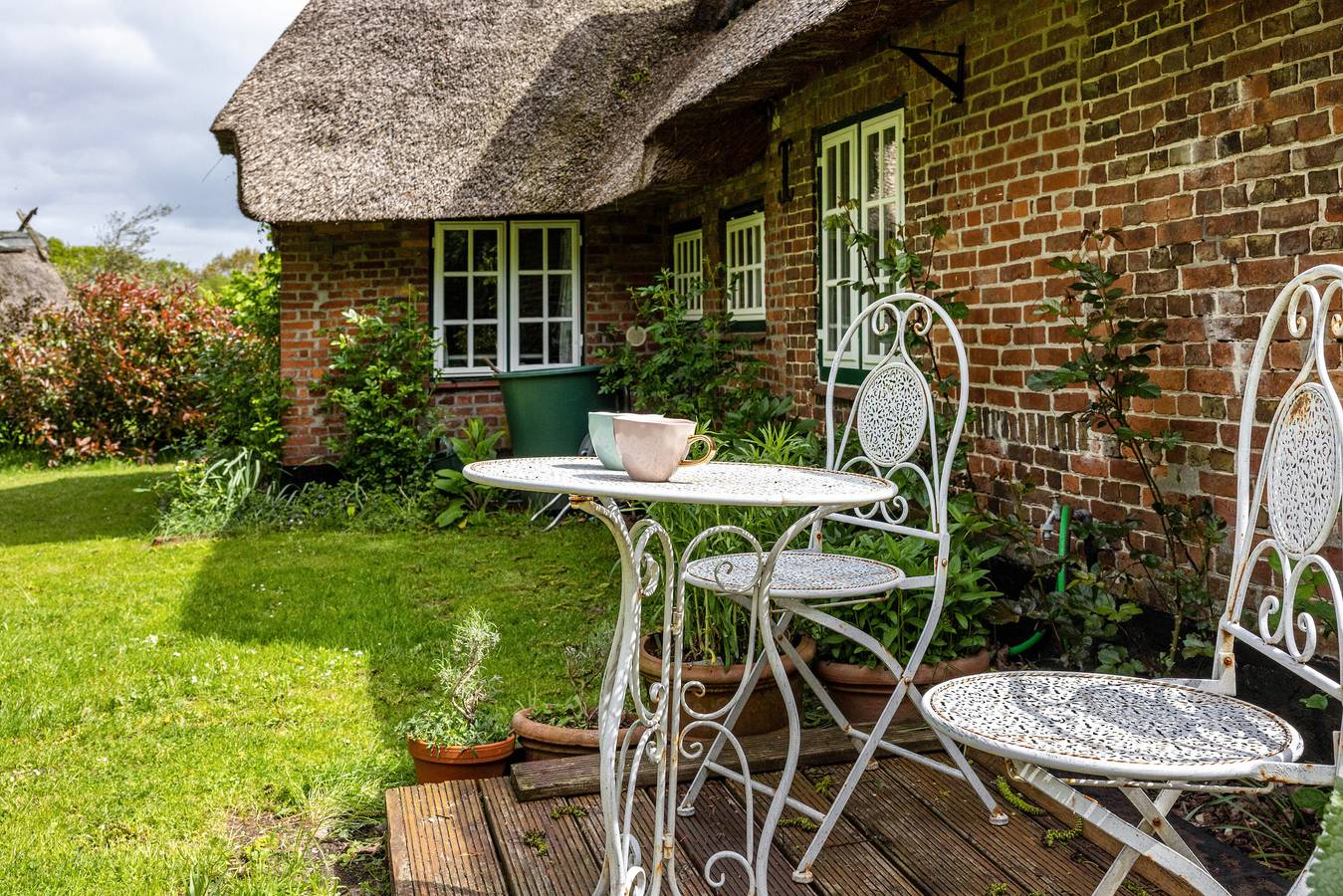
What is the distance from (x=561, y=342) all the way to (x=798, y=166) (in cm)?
343

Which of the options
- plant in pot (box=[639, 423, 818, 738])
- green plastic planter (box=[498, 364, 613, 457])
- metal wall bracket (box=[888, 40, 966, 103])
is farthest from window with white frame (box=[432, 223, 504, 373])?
metal wall bracket (box=[888, 40, 966, 103])

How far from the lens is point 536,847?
2.63 metres

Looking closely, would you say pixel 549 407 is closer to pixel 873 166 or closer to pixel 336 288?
pixel 336 288

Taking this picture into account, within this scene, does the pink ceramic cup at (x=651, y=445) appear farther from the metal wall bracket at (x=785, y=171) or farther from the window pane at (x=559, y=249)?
the window pane at (x=559, y=249)

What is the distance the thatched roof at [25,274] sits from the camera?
1405 cm

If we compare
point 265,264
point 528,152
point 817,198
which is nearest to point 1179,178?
point 817,198

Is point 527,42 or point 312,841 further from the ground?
point 527,42

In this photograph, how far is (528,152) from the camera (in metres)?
8.34

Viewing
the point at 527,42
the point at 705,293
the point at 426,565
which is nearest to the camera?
the point at 426,565

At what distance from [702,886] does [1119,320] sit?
2.00 m

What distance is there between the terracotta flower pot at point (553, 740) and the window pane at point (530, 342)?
5983 millimetres

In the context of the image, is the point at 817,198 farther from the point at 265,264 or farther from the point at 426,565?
the point at 265,264

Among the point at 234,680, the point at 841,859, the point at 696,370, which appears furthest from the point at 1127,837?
the point at 696,370

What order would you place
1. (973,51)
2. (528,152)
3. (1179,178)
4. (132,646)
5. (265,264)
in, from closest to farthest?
(1179,178), (973,51), (132,646), (528,152), (265,264)
